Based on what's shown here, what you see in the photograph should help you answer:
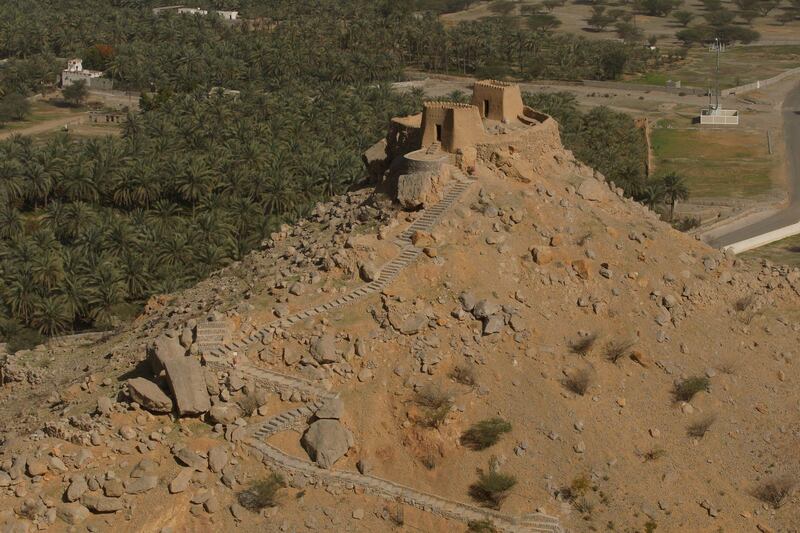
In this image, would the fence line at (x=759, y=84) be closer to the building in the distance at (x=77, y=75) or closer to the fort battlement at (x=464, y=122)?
the building in the distance at (x=77, y=75)

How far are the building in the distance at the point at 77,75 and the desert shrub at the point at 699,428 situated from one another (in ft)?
280

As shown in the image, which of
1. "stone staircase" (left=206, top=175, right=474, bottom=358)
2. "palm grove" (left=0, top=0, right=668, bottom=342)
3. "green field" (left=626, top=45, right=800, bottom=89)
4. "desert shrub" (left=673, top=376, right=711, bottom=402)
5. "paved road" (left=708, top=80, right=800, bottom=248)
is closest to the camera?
"stone staircase" (left=206, top=175, right=474, bottom=358)

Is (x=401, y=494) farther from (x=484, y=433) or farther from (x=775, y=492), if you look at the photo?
(x=775, y=492)

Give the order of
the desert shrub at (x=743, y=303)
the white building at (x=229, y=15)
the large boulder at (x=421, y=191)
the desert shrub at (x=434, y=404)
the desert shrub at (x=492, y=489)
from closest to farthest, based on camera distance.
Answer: the desert shrub at (x=492, y=489) → the desert shrub at (x=434, y=404) → the large boulder at (x=421, y=191) → the desert shrub at (x=743, y=303) → the white building at (x=229, y=15)

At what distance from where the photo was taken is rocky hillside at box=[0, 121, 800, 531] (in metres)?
22.5

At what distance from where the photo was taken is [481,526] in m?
22.2

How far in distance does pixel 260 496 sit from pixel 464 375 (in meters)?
5.60

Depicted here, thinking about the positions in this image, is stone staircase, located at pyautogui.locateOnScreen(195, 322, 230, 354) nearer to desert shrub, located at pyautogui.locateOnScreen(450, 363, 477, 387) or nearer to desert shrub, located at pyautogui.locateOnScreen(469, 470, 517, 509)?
desert shrub, located at pyautogui.locateOnScreen(450, 363, 477, 387)

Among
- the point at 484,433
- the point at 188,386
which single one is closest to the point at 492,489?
the point at 484,433

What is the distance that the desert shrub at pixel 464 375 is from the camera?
2466 centimetres

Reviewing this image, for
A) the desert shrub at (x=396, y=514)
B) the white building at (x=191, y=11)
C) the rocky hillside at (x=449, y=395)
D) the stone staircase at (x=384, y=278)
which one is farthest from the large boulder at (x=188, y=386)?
the white building at (x=191, y=11)

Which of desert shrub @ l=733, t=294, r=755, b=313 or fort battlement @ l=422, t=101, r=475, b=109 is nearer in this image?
fort battlement @ l=422, t=101, r=475, b=109

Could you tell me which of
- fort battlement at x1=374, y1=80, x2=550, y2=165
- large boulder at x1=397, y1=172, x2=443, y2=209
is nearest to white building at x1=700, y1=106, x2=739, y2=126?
fort battlement at x1=374, y1=80, x2=550, y2=165

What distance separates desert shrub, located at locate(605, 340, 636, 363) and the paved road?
24.2 metres
